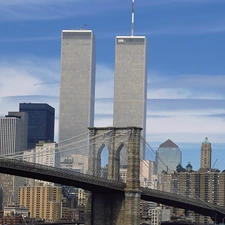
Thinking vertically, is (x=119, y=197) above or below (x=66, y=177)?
below

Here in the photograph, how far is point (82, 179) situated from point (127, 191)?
6.26 metres

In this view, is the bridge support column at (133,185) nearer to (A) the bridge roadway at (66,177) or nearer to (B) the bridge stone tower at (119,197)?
(B) the bridge stone tower at (119,197)

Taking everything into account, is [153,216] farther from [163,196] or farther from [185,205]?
[163,196]

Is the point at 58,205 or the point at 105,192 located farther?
the point at 58,205

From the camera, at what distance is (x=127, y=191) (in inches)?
3366

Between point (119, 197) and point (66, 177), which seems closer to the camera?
point (66, 177)

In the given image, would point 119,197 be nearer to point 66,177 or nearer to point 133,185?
point 133,185

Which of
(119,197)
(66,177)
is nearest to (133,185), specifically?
(119,197)

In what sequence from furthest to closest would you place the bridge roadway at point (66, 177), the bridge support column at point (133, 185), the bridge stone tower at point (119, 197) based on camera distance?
the bridge stone tower at point (119, 197)
the bridge support column at point (133, 185)
the bridge roadway at point (66, 177)

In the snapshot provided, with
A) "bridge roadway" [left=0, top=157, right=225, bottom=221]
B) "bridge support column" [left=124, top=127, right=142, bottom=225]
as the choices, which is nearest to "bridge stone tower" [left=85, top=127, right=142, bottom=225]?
"bridge support column" [left=124, top=127, right=142, bottom=225]

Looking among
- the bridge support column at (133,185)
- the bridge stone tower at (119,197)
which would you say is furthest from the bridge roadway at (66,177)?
the bridge stone tower at (119,197)

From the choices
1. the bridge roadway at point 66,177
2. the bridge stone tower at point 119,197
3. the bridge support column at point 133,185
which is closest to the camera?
the bridge roadway at point 66,177

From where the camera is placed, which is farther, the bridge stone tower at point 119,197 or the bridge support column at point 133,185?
the bridge stone tower at point 119,197

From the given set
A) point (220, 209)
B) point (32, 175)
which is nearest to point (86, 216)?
point (32, 175)
